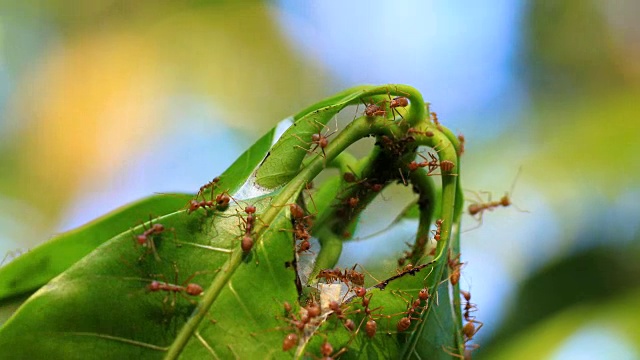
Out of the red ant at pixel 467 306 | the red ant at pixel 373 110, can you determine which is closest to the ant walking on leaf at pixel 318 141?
the red ant at pixel 373 110

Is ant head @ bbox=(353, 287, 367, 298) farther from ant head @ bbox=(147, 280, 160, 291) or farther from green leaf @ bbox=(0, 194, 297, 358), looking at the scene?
ant head @ bbox=(147, 280, 160, 291)

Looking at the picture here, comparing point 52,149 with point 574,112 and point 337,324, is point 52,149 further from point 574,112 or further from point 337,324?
point 337,324

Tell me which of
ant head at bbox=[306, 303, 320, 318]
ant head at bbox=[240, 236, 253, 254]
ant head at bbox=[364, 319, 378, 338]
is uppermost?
ant head at bbox=[240, 236, 253, 254]

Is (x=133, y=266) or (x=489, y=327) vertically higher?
(x=489, y=327)

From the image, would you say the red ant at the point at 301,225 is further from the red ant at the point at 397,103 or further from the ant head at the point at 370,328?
the red ant at the point at 397,103


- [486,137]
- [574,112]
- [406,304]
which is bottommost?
[406,304]

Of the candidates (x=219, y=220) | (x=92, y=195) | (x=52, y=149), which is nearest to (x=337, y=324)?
(x=219, y=220)

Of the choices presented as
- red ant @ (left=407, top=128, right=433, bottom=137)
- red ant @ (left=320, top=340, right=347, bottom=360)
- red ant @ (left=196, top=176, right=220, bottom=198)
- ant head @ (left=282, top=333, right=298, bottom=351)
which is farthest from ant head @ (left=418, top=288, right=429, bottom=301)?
red ant @ (left=196, top=176, right=220, bottom=198)

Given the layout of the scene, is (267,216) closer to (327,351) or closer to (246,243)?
(246,243)
